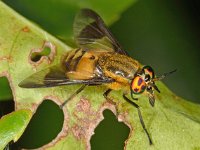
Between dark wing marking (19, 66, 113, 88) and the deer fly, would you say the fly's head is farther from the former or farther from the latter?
dark wing marking (19, 66, 113, 88)

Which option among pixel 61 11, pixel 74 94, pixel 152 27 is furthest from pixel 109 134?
pixel 152 27

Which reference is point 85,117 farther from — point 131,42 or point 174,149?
point 131,42

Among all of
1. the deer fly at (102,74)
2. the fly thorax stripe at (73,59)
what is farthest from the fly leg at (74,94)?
the fly thorax stripe at (73,59)

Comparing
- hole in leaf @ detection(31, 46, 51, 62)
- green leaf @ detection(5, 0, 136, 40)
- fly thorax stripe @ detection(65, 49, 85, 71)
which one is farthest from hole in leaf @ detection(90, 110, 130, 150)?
green leaf @ detection(5, 0, 136, 40)

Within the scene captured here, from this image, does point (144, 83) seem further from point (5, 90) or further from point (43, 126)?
point (5, 90)

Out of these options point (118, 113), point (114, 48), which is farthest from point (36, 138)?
point (114, 48)
